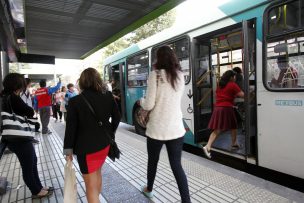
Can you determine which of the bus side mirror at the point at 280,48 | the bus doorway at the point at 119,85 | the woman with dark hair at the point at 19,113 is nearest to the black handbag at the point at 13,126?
the woman with dark hair at the point at 19,113

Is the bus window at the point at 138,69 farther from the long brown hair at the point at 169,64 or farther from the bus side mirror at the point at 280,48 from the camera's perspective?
the long brown hair at the point at 169,64

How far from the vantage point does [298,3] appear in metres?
2.84

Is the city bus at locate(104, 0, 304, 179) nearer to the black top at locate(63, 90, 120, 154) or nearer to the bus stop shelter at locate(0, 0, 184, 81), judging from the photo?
the bus stop shelter at locate(0, 0, 184, 81)

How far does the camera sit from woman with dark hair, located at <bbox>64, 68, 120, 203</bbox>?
2.08m

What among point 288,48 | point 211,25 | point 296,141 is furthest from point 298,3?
point 296,141

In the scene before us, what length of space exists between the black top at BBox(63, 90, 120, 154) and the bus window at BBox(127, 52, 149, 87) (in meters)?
4.12

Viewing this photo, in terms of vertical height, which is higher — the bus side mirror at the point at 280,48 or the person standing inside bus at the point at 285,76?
the bus side mirror at the point at 280,48

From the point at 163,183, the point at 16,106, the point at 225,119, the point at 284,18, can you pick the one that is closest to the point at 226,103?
the point at 225,119

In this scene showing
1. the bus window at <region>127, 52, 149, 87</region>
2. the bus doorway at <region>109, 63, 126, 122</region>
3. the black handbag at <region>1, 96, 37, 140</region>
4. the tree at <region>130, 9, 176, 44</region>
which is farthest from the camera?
the tree at <region>130, 9, 176, 44</region>

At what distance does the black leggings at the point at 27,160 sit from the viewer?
2.73 meters

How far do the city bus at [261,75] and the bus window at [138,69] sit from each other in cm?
153

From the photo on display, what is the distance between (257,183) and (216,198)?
2.55ft

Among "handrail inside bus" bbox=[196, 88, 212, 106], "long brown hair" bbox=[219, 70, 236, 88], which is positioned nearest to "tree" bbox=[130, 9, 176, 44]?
"handrail inside bus" bbox=[196, 88, 212, 106]

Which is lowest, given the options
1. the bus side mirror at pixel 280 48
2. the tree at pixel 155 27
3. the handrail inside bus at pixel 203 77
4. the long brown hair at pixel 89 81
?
the long brown hair at pixel 89 81
